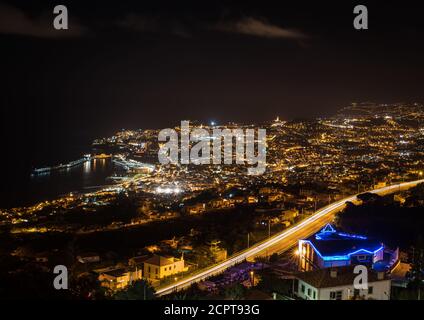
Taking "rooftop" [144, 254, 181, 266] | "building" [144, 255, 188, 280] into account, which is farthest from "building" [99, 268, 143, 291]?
"rooftop" [144, 254, 181, 266]

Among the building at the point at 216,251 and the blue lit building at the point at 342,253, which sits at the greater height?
the blue lit building at the point at 342,253

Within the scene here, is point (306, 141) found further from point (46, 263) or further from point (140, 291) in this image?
point (140, 291)

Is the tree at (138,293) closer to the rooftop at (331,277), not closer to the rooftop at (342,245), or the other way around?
the rooftop at (331,277)

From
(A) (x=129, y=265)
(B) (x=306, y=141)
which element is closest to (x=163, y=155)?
(B) (x=306, y=141)

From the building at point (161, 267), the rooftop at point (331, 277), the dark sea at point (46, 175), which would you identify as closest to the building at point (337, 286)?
the rooftop at point (331, 277)

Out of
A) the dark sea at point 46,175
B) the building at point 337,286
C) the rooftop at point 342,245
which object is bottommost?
the dark sea at point 46,175
